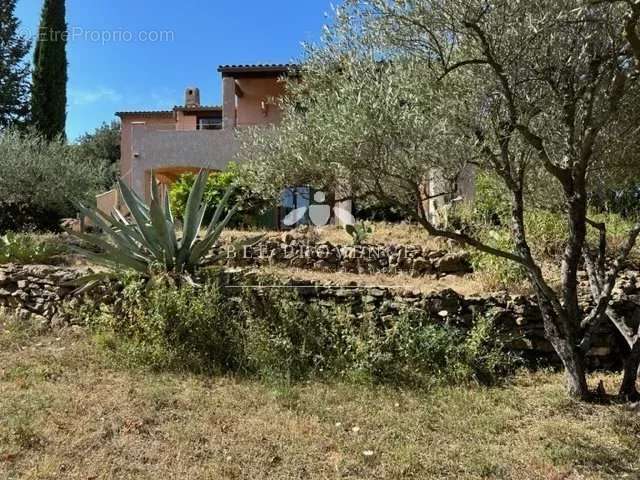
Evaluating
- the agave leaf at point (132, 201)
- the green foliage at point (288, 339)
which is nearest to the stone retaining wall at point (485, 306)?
the green foliage at point (288, 339)

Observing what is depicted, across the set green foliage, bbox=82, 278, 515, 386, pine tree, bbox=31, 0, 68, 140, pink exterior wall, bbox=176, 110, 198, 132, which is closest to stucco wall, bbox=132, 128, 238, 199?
pink exterior wall, bbox=176, 110, 198, 132

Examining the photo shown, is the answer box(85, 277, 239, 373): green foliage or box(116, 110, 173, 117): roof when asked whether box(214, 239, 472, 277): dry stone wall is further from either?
box(116, 110, 173, 117): roof

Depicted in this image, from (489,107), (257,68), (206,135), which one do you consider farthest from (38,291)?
(257,68)

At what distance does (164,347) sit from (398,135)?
3.47 m

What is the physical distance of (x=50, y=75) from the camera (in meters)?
23.6

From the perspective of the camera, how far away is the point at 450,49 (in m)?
4.22

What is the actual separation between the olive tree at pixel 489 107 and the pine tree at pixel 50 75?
2210 cm

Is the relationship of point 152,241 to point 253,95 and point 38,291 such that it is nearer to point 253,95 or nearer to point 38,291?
point 38,291

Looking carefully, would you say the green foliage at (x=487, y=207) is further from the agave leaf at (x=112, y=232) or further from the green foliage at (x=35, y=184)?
the green foliage at (x=35, y=184)

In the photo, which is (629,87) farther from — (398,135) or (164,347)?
(164,347)

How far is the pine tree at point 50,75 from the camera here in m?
23.2

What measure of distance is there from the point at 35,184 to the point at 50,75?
11.9 metres

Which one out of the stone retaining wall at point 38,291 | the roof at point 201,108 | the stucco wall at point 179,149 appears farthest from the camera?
the roof at point 201,108

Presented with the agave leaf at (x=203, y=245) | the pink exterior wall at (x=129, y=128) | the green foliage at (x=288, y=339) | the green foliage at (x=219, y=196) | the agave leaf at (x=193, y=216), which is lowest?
the green foliage at (x=288, y=339)
